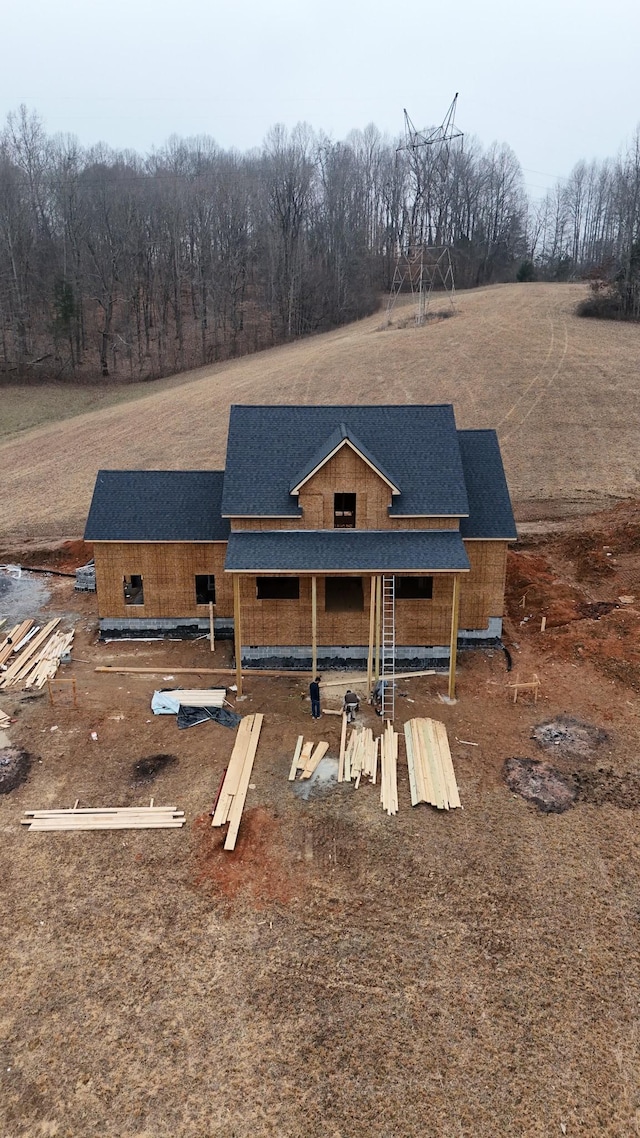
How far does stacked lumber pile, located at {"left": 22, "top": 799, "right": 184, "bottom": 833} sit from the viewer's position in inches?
587

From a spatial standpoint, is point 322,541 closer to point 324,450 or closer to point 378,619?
point 324,450

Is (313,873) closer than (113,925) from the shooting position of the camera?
No

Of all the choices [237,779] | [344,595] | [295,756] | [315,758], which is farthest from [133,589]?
[315,758]

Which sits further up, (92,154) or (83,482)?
(92,154)

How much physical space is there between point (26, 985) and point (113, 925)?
63.9 inches

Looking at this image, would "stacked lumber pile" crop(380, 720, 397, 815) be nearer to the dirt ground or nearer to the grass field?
the dirt ground

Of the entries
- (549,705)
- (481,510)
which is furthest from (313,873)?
(481,510)

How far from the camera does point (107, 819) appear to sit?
15.1 m

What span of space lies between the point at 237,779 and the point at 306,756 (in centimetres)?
194

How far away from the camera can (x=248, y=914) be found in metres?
12.6

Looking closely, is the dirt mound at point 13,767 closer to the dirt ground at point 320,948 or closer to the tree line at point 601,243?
the dirt ground at point 320,948

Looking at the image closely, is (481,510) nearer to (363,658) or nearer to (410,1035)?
(363,658)

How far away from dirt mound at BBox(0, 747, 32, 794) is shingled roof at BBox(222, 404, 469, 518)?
925 centimetres

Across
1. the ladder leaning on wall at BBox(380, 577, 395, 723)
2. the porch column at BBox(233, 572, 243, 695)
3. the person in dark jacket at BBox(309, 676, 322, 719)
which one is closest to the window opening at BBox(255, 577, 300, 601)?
the porch column at BBox(233, 572, 243, 695)
